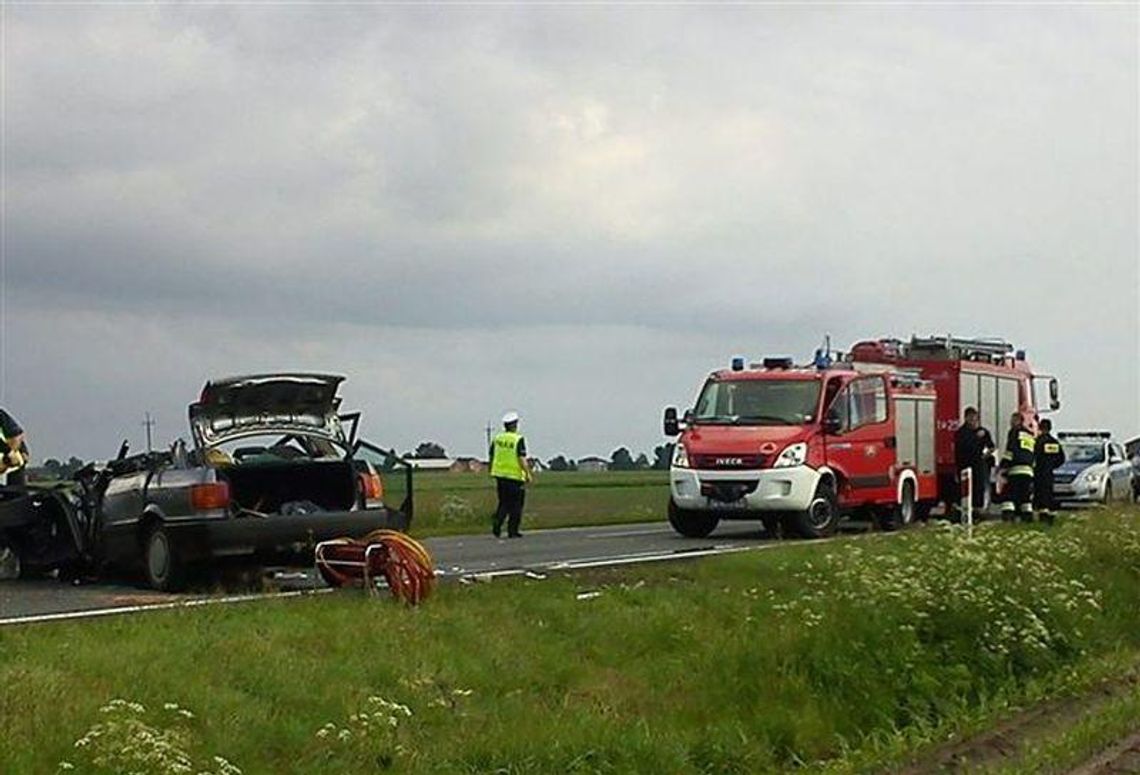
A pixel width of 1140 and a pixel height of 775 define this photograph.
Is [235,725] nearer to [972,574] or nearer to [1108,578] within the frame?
[972,574]

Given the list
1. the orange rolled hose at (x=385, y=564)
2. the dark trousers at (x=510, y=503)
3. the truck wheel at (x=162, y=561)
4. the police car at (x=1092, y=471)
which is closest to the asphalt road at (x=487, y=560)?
the truck wheel at (x=162, y=561)

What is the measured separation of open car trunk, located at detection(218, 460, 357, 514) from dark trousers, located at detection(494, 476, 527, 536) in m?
8.01

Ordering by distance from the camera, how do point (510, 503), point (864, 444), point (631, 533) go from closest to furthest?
point (510, 503) < point (864, 444) < point (631, 533)

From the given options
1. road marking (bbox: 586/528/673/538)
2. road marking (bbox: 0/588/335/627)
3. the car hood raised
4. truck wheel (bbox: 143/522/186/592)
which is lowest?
road marking (bbox: 0/588/335/627)

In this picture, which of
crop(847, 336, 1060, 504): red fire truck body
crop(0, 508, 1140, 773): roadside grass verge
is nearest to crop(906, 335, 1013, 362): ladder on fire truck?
crop(847, 336, 1060, 504): red fire truck body

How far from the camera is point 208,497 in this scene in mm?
14680

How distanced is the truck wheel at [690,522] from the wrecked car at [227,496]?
8697mm

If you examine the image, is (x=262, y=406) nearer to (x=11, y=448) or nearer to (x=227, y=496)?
(x=227, y=496)

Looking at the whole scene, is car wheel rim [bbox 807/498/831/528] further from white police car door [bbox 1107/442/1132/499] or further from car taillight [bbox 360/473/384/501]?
white police car door [bbox 1107/442/1132/499]

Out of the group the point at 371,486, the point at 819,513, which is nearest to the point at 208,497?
the point at 371,486

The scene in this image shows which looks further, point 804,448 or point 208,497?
point 804,448

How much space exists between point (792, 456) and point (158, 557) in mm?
10593

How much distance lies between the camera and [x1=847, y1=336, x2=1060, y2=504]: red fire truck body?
96.1ft

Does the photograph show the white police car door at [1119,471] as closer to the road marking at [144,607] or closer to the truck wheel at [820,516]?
the truck wheel at [820,516]
